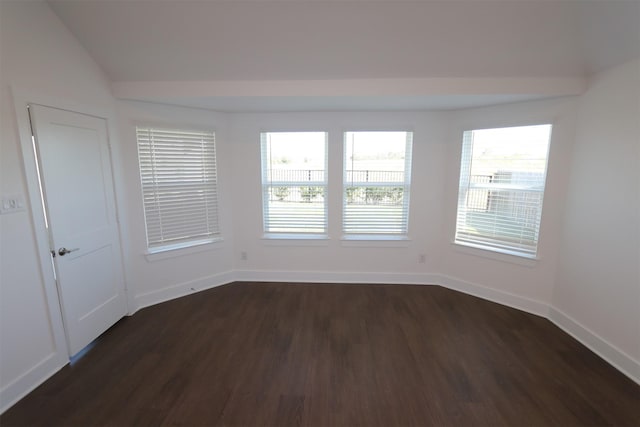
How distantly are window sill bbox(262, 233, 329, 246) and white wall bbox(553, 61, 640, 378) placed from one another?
8.79ft

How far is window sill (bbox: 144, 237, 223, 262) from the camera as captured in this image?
3190 millimetres

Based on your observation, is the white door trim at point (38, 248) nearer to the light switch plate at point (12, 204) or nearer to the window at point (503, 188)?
the light switch plate at point (12, 204)

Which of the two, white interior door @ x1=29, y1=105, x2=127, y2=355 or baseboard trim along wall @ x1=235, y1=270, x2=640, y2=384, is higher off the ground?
white interior door @ x1=29, y1=105, x2=127, y2=355

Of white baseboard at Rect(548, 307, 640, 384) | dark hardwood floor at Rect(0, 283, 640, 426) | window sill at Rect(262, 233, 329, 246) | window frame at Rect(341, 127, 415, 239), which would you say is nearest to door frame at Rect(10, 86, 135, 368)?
dark hardwood floor at Rect(0, 283, 640, 426)

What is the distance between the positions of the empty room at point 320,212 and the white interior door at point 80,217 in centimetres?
2

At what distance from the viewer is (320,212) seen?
3.78m

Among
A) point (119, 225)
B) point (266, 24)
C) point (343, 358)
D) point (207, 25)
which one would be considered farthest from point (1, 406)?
point (266, 24)

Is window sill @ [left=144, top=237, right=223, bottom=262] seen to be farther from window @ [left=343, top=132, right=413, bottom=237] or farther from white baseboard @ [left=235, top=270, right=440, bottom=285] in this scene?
window @ [left=343, top=132, right=413, bottom=237]

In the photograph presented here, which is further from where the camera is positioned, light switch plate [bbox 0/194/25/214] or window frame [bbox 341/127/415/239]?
window frame [bbox 341/127/415/239]

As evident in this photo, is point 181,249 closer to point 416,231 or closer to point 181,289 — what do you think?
point 181,289

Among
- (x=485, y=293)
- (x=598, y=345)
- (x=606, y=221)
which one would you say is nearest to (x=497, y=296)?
(x=485, y=293)

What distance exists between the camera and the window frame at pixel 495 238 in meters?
2.89

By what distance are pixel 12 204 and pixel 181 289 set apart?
1.92 m

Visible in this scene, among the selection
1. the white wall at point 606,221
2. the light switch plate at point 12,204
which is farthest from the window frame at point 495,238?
the light switch plate at point 12,204
